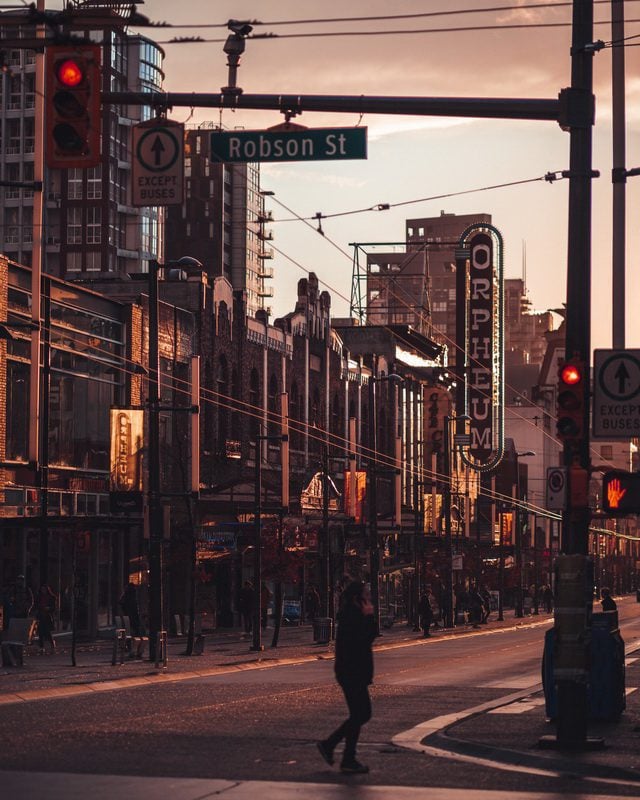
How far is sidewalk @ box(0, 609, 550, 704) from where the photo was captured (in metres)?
29.6

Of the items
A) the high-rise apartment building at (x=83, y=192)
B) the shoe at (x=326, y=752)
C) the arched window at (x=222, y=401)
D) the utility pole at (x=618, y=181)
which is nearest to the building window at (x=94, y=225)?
the high-rise apartment building at (x=83, y=192)

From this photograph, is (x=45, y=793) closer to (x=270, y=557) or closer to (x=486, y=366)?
(x=270, y=557)

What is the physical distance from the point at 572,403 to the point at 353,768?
4942 millimetres

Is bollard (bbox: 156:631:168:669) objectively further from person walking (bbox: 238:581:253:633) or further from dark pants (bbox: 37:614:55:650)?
person walking (bbox: 238:581:253:633)

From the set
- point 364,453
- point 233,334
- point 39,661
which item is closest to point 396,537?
point 364,453

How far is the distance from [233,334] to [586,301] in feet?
155

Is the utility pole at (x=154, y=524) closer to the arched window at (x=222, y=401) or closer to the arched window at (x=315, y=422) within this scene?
the arched window at (x=222, y=401)

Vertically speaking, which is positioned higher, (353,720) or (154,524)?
(154,524)

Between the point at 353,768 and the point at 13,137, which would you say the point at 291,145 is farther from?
the point at 13,137

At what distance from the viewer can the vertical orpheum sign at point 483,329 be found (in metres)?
91.7

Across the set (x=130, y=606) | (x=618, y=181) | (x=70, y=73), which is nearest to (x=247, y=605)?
(x=130, y=606)

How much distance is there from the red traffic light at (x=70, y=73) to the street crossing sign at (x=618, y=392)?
769 cm

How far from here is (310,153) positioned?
17.9 m

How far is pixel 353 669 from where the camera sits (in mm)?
15930
